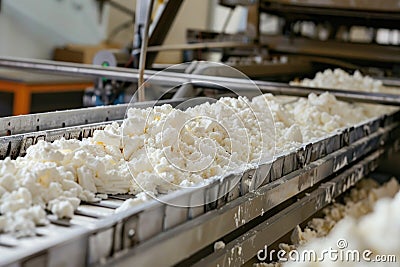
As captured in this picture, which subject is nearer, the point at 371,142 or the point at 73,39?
the point at 371,142

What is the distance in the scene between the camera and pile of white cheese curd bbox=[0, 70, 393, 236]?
0.85m

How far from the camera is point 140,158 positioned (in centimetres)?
106

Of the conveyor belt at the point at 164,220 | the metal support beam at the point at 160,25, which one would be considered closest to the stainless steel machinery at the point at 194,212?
the conveyor belt at the point at 164,220

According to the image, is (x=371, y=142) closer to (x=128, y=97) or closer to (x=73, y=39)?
(x=128, y=97)

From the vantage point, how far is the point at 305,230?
1.42 metres

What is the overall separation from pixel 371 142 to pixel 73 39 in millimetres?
3827

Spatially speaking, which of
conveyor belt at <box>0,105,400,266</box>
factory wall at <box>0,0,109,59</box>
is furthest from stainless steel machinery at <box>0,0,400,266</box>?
factory wall at <box>0,0,109,59</box>

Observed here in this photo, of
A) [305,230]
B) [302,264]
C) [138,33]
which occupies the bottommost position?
[305,230]

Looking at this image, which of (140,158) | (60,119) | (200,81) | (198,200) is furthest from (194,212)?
(200,81)

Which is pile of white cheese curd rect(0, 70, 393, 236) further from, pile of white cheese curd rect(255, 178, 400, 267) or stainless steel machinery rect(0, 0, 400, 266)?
pile of white cheese curd rect(255, 178, 400, 267)

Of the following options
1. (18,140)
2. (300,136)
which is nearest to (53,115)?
(18,140)

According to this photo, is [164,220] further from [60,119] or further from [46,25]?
[46,25]

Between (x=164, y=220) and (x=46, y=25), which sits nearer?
(x=164, y=220)

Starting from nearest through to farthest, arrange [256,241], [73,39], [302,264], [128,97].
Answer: [302,264] → [256,241] → [128,97] → [73,39]
